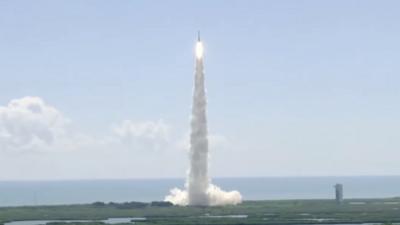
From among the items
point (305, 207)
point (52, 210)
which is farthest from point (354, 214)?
point (52, 210)

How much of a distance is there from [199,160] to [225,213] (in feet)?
31.4

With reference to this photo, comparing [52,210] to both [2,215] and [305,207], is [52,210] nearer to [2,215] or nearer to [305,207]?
[2,215]

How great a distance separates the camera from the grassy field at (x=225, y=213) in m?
122

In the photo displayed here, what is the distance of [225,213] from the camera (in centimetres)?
13438

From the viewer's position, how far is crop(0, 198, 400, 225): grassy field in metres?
122

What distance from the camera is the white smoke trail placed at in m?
126

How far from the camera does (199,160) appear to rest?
5271 inches

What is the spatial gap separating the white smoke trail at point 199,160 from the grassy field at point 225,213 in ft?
10.9

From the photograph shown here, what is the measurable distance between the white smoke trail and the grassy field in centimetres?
331

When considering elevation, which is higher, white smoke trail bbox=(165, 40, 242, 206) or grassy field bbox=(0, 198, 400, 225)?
white smoke trail bbox=(165, 40, 242, 206)

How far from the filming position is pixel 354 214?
13588 cm

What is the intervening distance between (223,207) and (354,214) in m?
23.4

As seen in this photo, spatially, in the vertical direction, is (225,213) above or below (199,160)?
below

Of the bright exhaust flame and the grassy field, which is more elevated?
the bright exhaust flame
